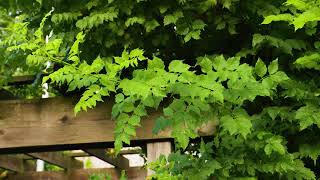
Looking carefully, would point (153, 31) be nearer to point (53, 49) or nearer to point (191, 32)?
point (191, 32)

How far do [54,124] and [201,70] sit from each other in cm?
120

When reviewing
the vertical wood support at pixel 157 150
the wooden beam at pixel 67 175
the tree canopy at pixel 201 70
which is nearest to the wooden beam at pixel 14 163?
the wooden beam at pixel 67 175

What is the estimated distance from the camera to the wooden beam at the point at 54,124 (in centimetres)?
322

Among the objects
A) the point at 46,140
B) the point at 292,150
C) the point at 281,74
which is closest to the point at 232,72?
the point at 281,74

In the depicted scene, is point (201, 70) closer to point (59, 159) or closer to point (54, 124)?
point (54, 124)

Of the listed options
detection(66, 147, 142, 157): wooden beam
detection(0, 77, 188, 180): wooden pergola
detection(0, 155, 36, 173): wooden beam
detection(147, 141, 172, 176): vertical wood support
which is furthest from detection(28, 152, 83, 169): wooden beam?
detection(147, 141, 172, 176): vertical wood support

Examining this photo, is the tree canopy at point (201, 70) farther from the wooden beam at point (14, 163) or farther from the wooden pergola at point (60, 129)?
the wooden beam at point (14, 163)

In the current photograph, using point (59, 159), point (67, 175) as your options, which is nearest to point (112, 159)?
point (67, 175)

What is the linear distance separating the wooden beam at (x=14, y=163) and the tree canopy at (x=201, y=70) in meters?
2.86

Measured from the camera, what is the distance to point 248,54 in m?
3.16

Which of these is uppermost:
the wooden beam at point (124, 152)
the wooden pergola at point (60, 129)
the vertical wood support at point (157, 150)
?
the wooden beam at point (124, 152)

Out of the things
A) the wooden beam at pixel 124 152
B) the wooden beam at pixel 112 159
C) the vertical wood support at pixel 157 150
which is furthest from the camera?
the wooden beam at pixel 124 152

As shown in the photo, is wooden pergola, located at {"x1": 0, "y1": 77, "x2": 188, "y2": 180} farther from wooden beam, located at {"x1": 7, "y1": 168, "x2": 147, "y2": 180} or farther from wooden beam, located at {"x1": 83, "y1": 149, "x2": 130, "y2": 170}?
wooden beam, located at {"x1": 7, "y1": 168, "x2": 147, "y2": 180}

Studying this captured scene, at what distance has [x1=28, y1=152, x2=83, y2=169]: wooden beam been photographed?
6.46 m
